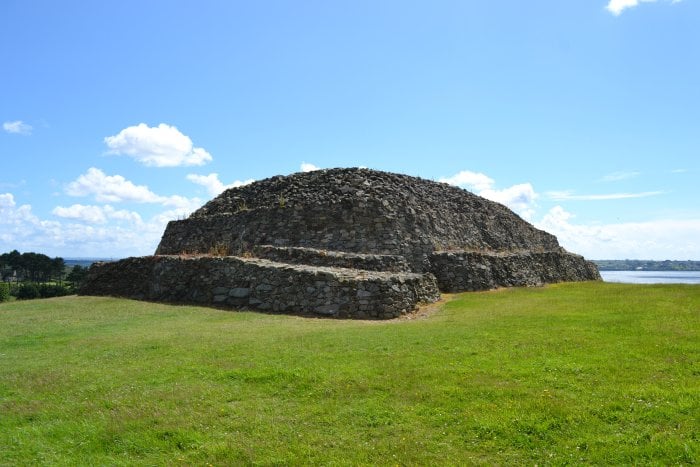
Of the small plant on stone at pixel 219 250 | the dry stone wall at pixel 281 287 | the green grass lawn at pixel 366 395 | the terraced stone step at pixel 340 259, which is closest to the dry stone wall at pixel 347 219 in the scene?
the small plant on stone at pixel 219 250

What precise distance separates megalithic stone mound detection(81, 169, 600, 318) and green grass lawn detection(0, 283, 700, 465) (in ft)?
14.8

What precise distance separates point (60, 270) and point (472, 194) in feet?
224

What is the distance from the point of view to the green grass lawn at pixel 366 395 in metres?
5.66

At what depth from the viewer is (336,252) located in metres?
21.6

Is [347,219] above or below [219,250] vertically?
above

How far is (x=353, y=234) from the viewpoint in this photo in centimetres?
2470

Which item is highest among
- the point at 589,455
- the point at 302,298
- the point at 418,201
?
the point at 418,201

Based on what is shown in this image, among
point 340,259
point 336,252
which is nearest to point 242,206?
point 336,252

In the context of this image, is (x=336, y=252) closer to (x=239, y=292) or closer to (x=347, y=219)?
(x=347, y=219)

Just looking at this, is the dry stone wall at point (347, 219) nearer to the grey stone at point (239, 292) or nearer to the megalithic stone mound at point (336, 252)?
the megalithic stone mound at point (336, 252)

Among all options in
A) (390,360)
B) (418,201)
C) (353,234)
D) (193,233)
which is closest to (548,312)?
(390,360)

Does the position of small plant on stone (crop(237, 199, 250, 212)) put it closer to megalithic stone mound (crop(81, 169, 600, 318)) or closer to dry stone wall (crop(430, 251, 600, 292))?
megalithic stone mound (crop(81, 169, 600, 318))

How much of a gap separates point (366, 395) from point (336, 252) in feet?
47.1

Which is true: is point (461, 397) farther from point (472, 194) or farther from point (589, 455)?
point (472, 194)
